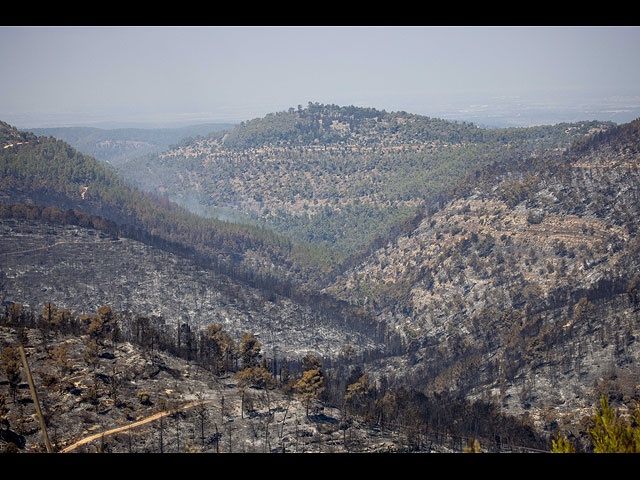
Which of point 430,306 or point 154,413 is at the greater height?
point 154,413

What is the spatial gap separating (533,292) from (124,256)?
343 ft

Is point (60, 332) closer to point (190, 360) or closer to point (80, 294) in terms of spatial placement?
point (190, 360)

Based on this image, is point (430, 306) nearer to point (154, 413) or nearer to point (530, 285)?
point (530, 285)

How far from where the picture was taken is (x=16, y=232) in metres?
138

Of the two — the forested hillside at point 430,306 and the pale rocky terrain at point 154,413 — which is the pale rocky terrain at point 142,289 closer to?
the forested hillside at point 430,306

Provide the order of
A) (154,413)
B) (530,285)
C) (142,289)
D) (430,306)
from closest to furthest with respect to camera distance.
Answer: (154,413) < (142,289) < (530,285) < (430,306)

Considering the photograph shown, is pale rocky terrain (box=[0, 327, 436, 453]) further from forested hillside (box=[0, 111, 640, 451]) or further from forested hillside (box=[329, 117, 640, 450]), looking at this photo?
forested hillside (box=[329, 117, 640, 450])

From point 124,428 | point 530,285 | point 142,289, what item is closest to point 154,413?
point 124,428

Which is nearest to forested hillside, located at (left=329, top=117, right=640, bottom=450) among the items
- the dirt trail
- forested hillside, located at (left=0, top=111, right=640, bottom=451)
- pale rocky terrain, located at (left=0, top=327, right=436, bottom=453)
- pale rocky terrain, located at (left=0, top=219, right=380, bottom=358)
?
forested hillside, located at (left=0, top=111, right=640, bottom=451)

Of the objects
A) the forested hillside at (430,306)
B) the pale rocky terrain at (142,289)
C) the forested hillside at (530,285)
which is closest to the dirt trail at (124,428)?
the forested hillside at (430,306)

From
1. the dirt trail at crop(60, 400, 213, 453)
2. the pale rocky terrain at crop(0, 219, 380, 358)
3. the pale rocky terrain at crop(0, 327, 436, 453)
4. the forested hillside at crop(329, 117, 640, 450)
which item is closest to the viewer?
the dirt trail at crop(60, 400, 213, 453)

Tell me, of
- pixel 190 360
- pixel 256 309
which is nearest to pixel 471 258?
pixel 256 309
